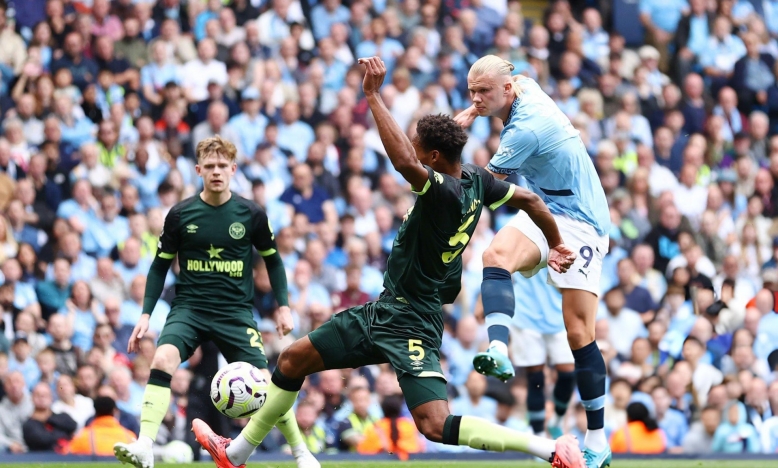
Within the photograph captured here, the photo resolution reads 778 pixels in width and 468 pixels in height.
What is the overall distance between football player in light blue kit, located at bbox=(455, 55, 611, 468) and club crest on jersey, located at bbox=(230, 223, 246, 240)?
2.03m

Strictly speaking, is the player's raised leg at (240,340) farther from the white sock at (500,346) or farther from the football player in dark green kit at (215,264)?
the white sock at (500,346)

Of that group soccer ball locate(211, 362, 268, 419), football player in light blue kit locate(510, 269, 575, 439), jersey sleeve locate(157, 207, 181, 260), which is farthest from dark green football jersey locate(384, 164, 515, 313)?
football player in light blue kit locate(510, 269, 575, 439)

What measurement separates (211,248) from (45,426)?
341cm

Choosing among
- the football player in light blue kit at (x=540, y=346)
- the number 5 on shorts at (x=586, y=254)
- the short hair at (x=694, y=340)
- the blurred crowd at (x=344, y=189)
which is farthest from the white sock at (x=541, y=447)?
the short hair at (x=694, y=340)

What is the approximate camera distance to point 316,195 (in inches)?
596

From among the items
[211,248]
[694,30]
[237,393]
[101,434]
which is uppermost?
[694,30]

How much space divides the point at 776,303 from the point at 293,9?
289 inches

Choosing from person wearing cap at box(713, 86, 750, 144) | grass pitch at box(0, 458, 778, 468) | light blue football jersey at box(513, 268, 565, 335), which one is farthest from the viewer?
person wearing cap at box(713, 86, 750, 144)

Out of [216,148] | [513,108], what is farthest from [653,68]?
[216,148]

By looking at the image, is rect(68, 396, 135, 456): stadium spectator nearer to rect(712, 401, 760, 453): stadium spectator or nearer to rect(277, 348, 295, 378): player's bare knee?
rect(277, 348, 295, 378): player's bare knee

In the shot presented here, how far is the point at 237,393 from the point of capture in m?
8.81

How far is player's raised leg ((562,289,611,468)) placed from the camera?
8.87m

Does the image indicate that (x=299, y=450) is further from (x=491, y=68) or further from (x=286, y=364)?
(x=491, y=68)

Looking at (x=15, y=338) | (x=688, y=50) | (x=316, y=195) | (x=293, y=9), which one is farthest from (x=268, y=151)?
(x=688, y=50)
